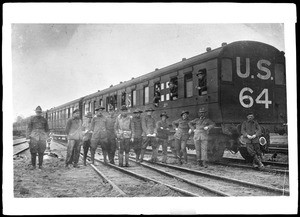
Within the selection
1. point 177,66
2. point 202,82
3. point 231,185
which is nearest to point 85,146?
point 177,66

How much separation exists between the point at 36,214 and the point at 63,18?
390 cm

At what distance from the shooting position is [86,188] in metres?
6.71

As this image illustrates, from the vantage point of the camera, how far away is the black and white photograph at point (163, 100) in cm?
655

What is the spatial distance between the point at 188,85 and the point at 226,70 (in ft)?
2.93

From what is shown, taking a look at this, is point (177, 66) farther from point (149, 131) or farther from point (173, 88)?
point (149, 131)

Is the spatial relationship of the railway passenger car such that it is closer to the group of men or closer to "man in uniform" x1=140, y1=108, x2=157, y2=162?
the group of men

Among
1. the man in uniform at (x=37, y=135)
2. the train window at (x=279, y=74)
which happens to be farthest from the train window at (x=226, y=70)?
the man in uniform at (x=37, y=135)

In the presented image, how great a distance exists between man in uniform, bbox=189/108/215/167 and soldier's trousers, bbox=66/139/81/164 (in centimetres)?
261

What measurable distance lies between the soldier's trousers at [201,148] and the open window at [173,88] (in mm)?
1130

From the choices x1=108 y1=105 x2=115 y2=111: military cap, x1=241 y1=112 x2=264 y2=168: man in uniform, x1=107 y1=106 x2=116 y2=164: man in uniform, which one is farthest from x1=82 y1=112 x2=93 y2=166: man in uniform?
x1=241 y1=112 x2=264 y2=168: man in uniform

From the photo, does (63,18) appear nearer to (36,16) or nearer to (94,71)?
(36,16)

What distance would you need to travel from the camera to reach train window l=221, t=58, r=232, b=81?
7.12 metres

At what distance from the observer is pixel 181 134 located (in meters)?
7.77

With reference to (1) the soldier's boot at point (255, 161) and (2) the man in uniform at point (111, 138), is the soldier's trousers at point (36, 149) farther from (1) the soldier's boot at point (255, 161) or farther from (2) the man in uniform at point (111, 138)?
(1) the soldier's boot at point (255, 161)
